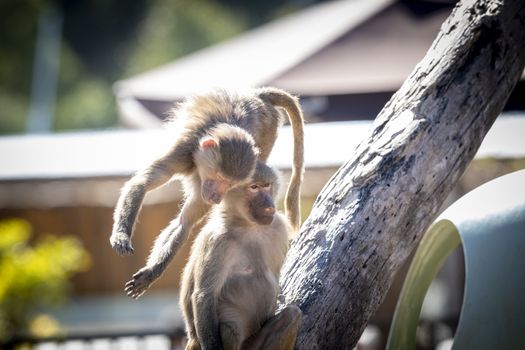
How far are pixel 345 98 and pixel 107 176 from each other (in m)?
2.09

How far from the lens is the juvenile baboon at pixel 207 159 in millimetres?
4008

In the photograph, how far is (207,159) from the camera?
4.10 meters

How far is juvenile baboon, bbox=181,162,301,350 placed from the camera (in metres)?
3.68

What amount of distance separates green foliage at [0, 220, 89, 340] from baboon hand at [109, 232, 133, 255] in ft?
12.5

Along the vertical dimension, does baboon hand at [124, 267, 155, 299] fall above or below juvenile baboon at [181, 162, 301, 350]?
below

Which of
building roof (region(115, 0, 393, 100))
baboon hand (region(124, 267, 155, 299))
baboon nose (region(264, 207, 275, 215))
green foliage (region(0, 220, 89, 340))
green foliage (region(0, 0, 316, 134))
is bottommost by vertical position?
green foliage (region(0, 0, 316, 134))

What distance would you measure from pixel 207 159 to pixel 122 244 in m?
0.55

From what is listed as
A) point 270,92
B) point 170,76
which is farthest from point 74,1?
point 270,92

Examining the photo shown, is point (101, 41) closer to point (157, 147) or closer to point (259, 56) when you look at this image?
point (259, 56)

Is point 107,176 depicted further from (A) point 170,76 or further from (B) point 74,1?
(B) point 74,1

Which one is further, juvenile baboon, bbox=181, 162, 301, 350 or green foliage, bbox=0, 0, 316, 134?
green foliage, bbox=0, 0, 316, 134

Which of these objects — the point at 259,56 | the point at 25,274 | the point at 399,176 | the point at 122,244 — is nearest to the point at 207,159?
the point at 122,244

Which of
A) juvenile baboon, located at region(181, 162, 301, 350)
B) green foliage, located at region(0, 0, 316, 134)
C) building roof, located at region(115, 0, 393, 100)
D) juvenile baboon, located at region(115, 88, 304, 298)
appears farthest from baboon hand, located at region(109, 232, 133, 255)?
green foliage, located at region(0, 0, 316, 134)

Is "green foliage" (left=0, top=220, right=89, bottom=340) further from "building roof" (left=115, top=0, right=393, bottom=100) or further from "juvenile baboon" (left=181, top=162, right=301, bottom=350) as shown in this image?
"juvenile baboon" (left=181, top=162, right=301, bottom=350)
